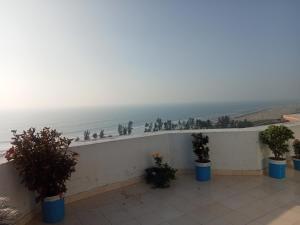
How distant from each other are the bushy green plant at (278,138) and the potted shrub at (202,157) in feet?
3.85

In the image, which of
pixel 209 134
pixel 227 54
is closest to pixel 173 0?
pixel 209 134

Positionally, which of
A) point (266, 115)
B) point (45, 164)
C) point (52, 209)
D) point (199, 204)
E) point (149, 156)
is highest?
point (266, 115)

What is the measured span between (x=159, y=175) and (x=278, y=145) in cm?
230

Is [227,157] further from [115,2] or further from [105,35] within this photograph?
[105,35]

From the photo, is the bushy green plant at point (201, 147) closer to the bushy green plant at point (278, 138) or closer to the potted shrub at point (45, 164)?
the bushy green plant at point (278, 138)

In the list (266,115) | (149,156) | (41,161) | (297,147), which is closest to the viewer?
(41,161)

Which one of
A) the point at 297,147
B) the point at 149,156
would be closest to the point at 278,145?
the point at 297,147

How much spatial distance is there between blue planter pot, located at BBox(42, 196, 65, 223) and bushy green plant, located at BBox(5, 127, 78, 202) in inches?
3.0

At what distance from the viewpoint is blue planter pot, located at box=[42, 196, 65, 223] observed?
3.05 meters

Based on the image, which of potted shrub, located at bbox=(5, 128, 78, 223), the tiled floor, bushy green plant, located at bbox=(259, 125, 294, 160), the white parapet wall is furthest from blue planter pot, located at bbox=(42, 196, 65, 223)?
bushy green plant, located at bbox=(259, 125, 294, 160)

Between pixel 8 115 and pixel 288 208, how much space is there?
8727mm

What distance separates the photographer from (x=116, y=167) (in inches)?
166

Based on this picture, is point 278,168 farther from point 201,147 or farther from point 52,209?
point 52,209

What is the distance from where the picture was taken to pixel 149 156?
462cm
